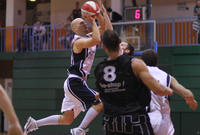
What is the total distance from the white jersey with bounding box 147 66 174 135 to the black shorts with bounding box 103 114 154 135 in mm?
453

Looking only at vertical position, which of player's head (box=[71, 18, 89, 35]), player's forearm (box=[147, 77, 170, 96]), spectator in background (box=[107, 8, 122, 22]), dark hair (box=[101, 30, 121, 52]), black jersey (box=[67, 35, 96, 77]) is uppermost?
spectator in background (box=[107, 8, 122, 22])

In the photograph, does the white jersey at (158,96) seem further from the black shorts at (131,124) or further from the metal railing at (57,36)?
the metal railing at (57,36)

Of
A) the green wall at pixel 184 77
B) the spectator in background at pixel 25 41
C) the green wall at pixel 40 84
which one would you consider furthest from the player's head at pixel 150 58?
the spectator in background at pixel 25 41

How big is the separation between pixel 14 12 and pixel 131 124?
13.1 meters

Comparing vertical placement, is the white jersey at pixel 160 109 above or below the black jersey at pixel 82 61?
below

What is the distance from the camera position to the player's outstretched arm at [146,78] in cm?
352

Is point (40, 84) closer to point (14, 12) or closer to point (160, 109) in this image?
point (14, 12)

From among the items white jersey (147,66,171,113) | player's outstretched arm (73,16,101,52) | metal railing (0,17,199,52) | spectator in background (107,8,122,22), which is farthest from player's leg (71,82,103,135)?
spectator in background (107,8,122,22)

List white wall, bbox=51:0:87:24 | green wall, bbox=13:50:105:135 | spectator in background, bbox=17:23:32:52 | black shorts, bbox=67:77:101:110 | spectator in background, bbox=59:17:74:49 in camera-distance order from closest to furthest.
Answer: black shorts, bbox=67:77:101:110 < green wall, bbox=13:50:105:135 < spectator in background, bbox=59:17:74:49 < spectator in background, bbox=17:23:32:52 < white wall, bbox=51:0:87:24

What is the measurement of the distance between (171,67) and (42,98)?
4.92 meters

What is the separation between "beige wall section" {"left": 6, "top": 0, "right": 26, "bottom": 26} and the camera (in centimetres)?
1564

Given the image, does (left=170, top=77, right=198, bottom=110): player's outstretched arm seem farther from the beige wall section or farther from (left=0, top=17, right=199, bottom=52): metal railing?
the beige wall section

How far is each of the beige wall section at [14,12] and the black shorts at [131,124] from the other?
12.8 m

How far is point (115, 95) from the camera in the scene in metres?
3.71
